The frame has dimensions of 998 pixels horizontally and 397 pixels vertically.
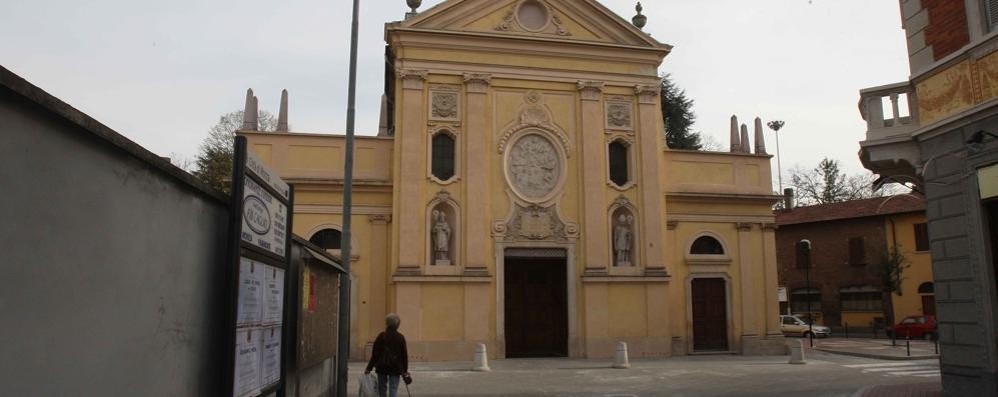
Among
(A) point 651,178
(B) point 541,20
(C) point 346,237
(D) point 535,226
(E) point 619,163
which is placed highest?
(B) point 541,20

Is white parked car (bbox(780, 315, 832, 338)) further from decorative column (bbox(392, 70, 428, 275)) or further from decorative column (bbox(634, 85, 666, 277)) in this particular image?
decorative column (bbox(392, 70, 428, 275))

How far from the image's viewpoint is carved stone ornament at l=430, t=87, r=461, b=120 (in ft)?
78.3

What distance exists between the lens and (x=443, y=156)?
24.1 m

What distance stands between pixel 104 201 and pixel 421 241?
18.5 metres

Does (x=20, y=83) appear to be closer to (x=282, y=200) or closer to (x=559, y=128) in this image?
(x=282, y=200)

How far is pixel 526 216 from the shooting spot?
78.2 feet

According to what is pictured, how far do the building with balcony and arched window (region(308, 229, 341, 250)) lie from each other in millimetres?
16062

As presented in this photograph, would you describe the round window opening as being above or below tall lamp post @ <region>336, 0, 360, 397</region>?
above

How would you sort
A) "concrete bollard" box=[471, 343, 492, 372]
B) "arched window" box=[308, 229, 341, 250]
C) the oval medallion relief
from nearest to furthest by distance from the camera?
"concrete bollard" box=[471, 343, 492, 372] → "arched window" box=[308, 229, 341, 250] → the oval medallion relief

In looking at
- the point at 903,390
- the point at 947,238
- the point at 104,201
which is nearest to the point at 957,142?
the point at 947,238

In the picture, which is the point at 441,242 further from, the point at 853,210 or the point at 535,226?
the point at 853,210

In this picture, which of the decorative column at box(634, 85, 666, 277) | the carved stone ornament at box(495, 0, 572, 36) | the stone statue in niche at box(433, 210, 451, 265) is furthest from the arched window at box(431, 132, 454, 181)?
the decorative column at box(634, 85, 666, 277)

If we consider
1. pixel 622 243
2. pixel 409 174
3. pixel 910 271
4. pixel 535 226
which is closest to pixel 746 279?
pixel 622 243

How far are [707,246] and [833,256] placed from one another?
23895 mm
